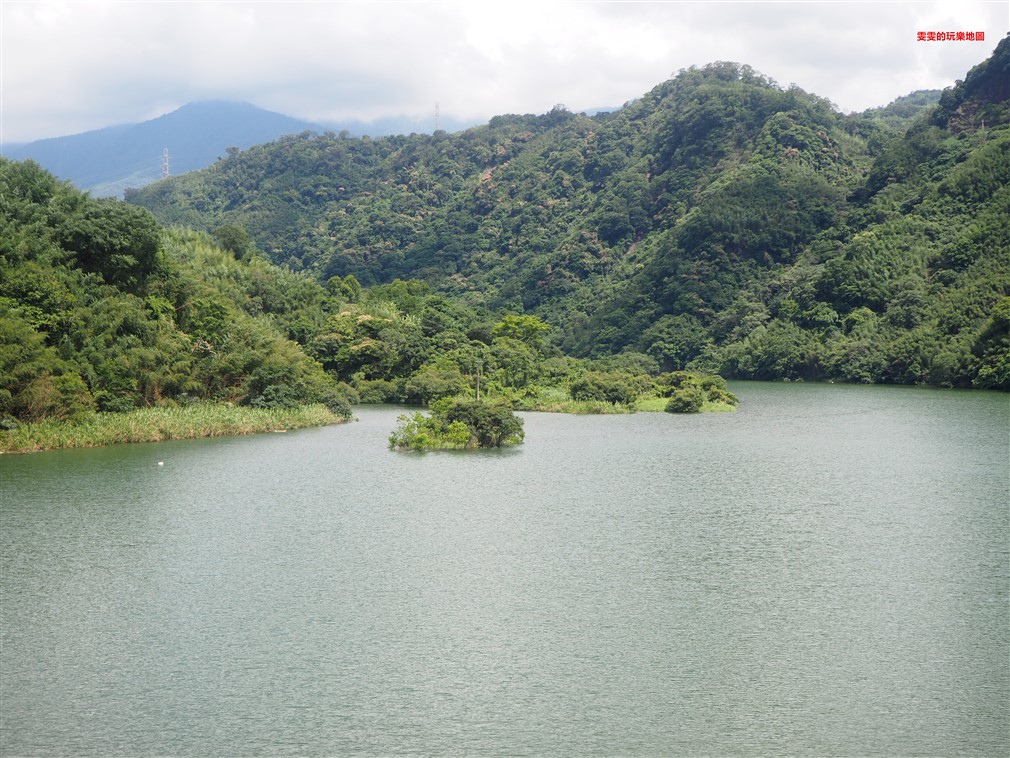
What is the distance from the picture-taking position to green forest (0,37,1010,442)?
39219 millimetres

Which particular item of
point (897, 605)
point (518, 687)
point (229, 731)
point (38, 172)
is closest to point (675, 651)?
point (518, 687)

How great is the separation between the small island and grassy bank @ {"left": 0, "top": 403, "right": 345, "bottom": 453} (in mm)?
6848

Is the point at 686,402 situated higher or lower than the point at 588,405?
higher

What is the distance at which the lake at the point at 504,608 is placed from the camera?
11.9 meters

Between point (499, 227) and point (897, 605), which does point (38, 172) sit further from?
point (499, 227)

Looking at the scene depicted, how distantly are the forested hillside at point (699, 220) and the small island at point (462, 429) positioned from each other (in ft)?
108

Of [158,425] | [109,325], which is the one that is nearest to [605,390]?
[158,425]

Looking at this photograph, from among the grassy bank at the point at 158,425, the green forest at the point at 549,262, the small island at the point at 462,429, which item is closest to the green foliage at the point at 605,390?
the green forest at the point at 549,262

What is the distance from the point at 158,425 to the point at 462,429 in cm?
1070

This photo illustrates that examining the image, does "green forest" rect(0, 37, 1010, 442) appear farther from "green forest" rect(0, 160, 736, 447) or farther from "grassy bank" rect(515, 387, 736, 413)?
"grassy bank" rect(515, 387, 736, 413)

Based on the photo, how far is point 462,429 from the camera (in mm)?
34406

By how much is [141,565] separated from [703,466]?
1690 centimetres

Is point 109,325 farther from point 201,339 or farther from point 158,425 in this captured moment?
point 201,339

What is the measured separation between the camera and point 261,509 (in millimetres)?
23641
